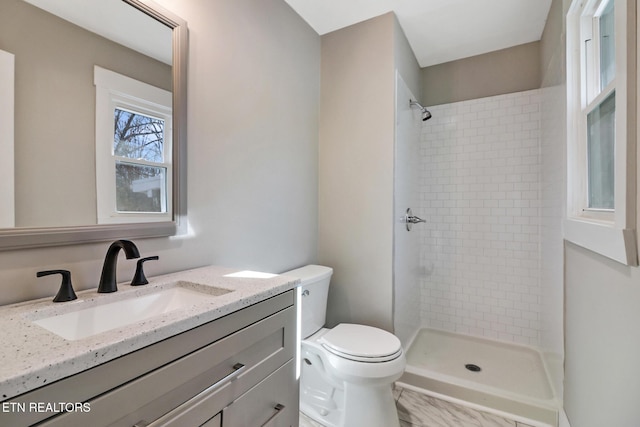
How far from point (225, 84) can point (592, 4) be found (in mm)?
1699

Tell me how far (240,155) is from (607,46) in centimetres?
168

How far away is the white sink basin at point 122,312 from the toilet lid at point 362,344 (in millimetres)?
794

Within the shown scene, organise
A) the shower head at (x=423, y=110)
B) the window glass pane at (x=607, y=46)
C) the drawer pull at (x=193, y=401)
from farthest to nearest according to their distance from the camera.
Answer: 1. the shower head at (x=423, y=110)
2. the window glass pane at (x=607, y=46)
3. the drawer pull at (x=193, y=401)

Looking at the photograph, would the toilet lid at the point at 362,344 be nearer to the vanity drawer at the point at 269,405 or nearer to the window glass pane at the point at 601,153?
the vanity drawer at the point at 269,405

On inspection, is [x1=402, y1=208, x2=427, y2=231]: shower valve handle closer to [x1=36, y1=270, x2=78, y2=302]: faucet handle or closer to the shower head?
the shower head

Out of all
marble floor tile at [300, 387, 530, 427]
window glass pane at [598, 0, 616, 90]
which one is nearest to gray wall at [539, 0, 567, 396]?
window glass pane at [598, 0, 616, 90]

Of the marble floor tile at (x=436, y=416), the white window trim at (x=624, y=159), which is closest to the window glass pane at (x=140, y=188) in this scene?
the marble floor tile at (x=436, y=416)

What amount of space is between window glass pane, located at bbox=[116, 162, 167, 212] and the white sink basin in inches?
12.8

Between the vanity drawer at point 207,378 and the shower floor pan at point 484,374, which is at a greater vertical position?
the vanity drawer at point 207,378

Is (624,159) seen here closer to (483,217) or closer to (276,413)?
(276,413)

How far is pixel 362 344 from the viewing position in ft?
5.11

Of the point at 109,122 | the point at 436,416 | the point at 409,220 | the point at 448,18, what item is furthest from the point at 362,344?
the point at 448,18

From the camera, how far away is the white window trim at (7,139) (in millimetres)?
792

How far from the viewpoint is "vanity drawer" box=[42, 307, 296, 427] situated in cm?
58
